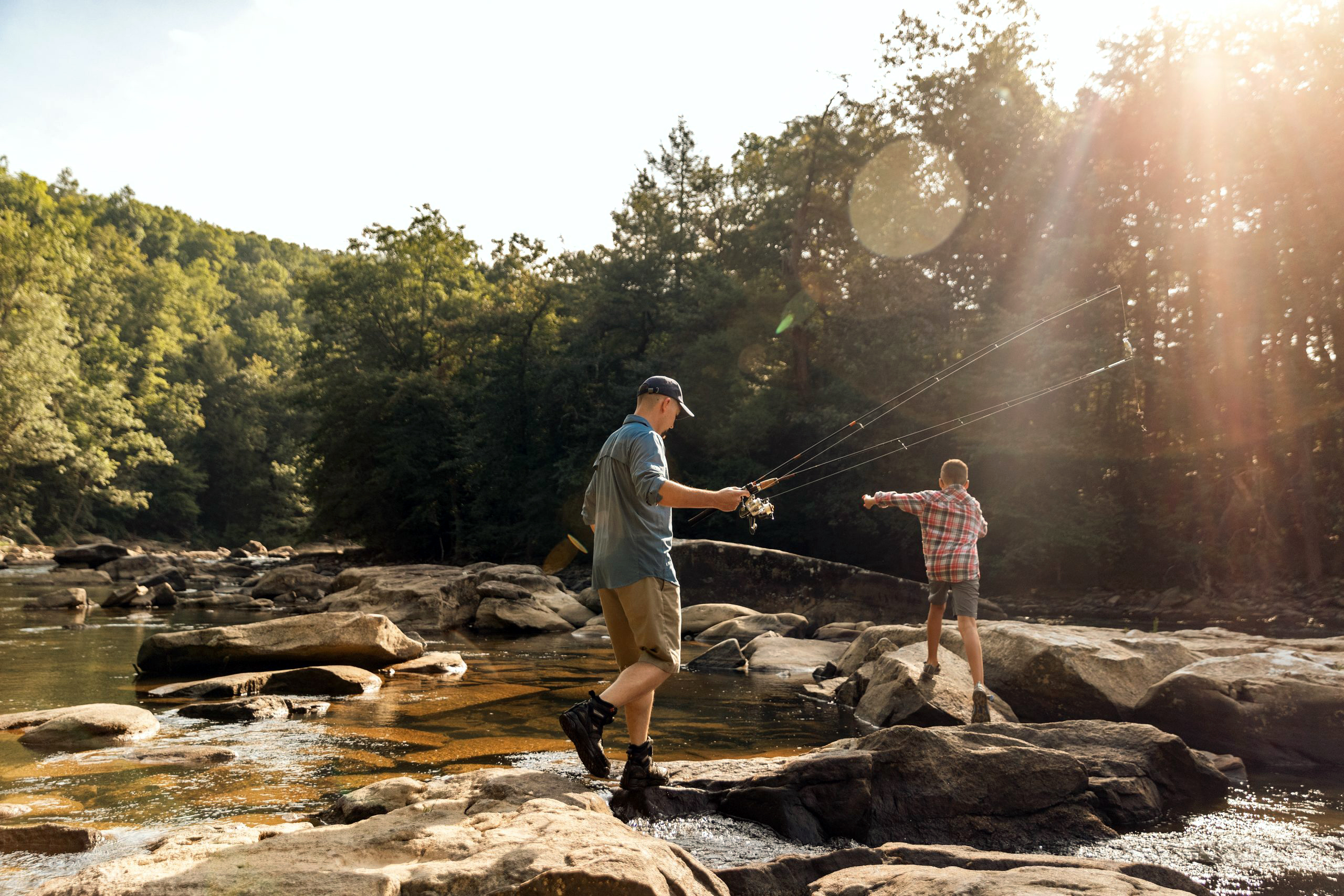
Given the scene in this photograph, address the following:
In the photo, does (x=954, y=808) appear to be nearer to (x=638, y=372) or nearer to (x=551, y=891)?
(x=551, y=891)

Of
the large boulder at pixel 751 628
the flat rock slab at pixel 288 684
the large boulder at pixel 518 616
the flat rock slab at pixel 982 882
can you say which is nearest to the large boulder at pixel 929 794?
the flat rock slab at pixel 982 882

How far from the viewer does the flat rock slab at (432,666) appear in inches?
384

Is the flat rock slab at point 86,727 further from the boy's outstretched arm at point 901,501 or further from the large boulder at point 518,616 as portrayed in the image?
the large boulder at point 518,616

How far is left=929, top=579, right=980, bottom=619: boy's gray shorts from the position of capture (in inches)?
277

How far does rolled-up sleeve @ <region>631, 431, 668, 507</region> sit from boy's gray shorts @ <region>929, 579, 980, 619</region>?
128 inches

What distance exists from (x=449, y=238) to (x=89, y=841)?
45.4m

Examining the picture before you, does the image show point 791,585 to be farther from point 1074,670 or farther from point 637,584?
point 637,584

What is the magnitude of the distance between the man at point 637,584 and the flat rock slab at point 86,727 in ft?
11.2

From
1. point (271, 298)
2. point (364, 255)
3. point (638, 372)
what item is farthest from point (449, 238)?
point (271, 298)

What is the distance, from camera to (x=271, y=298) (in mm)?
82000

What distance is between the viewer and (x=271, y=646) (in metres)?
9.38

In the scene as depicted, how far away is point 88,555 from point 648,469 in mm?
31162

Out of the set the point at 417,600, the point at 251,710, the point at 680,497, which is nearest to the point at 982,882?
the point at 680,497

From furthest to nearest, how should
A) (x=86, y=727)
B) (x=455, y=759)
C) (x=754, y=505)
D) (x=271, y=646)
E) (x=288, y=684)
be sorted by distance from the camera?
1. (x=271, y=646)
2. (x=288, y=684)
3. (x=86, y=727)
4. (x=455, y=759)
5. (x=754, y=505)
